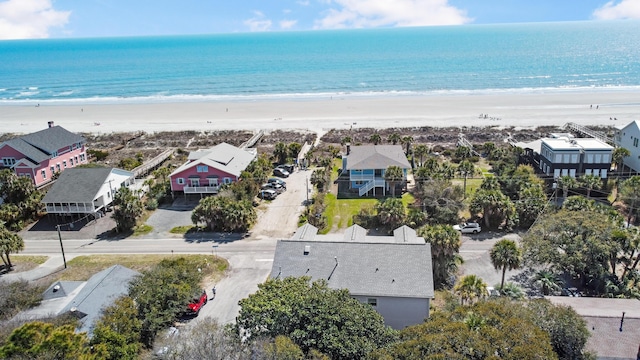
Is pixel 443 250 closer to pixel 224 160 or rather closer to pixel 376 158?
pixel 376 158

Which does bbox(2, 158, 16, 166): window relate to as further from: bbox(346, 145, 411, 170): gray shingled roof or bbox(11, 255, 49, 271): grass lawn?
bbox(346, 145, 411, 170): gray shingled roof

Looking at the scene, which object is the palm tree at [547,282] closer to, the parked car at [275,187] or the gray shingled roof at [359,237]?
the gray shingled roof at [359,237]

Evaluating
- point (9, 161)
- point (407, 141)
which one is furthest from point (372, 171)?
point (9, 161)

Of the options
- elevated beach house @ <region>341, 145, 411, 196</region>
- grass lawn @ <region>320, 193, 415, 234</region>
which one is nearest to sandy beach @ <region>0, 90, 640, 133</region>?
elevated beach house @ <region>341, 145, 411, 196</region>

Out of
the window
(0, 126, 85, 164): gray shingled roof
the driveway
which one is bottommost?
the driveway

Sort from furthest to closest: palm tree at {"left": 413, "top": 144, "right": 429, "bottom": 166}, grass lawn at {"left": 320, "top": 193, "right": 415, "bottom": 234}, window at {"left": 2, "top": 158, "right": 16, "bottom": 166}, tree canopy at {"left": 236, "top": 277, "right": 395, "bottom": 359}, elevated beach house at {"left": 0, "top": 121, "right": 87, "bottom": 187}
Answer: palm tree at {"left": 413, "top": 144, "right": 429, "bottom": 166}, window at {"left": 2, "top": 158, "right": 16, "bottom": 166}, elevated beach house at {"left": 0, "top": 121, "right": 87, "bottom": 187}, grass lawn at {"left": 320, "top": 193, "right": 415, "bottom": 234}, tree canopy at {"left": 236, "top": 277, "right": 395, "bottom": 359}

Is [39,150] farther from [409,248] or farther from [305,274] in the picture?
[409,248]
